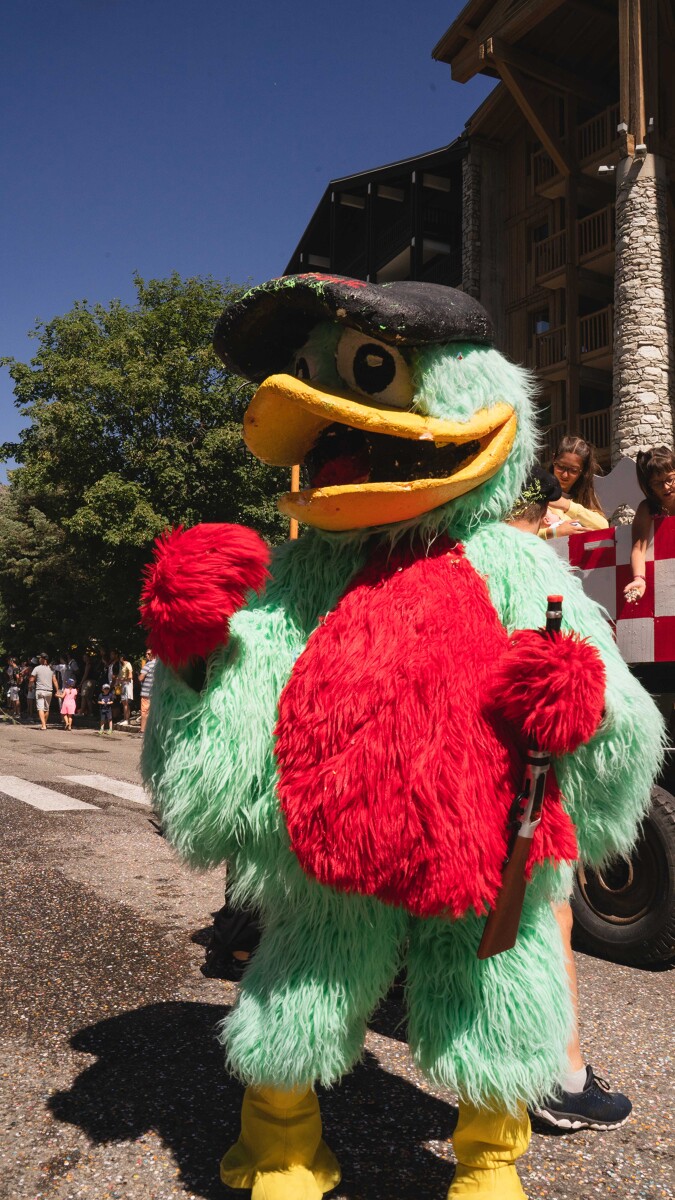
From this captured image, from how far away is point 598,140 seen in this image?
1744 cm

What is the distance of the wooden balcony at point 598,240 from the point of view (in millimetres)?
16984

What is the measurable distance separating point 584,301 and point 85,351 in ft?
34.0

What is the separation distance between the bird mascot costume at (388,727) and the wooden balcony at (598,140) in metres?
17.1

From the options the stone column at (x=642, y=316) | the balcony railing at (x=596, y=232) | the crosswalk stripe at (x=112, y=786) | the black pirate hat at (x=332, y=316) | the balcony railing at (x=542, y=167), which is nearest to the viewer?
the black pirate hat at (x=332, y=316)

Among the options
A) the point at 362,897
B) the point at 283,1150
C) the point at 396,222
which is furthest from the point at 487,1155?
the point at 396,222

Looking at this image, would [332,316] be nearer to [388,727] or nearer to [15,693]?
[388,727]

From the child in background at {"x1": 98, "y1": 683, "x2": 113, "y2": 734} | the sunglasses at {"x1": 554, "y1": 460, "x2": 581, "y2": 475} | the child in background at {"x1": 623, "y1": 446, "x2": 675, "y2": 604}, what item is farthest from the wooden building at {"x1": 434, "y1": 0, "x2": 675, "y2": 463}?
the child in background at {"x1": 623, "y1": 446, "x2": 675, "y2": 604}

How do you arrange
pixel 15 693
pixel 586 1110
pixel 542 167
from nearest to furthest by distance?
pixel 586 1110 < pixel 542 167 < pixel 15 693

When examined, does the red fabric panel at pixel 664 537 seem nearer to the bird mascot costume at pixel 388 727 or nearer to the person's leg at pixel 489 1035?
the bird mascot costume at pixel 388 727

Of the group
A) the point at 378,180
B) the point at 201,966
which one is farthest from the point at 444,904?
the point at 378,180

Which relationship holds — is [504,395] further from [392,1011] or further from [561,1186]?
[392,1011]

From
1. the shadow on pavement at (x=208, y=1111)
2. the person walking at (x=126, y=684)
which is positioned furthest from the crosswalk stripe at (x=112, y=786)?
the person walking at (x=126, y=684)

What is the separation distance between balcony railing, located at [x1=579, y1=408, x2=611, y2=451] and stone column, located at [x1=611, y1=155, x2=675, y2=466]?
3.30 meters

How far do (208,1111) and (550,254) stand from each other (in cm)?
1886
